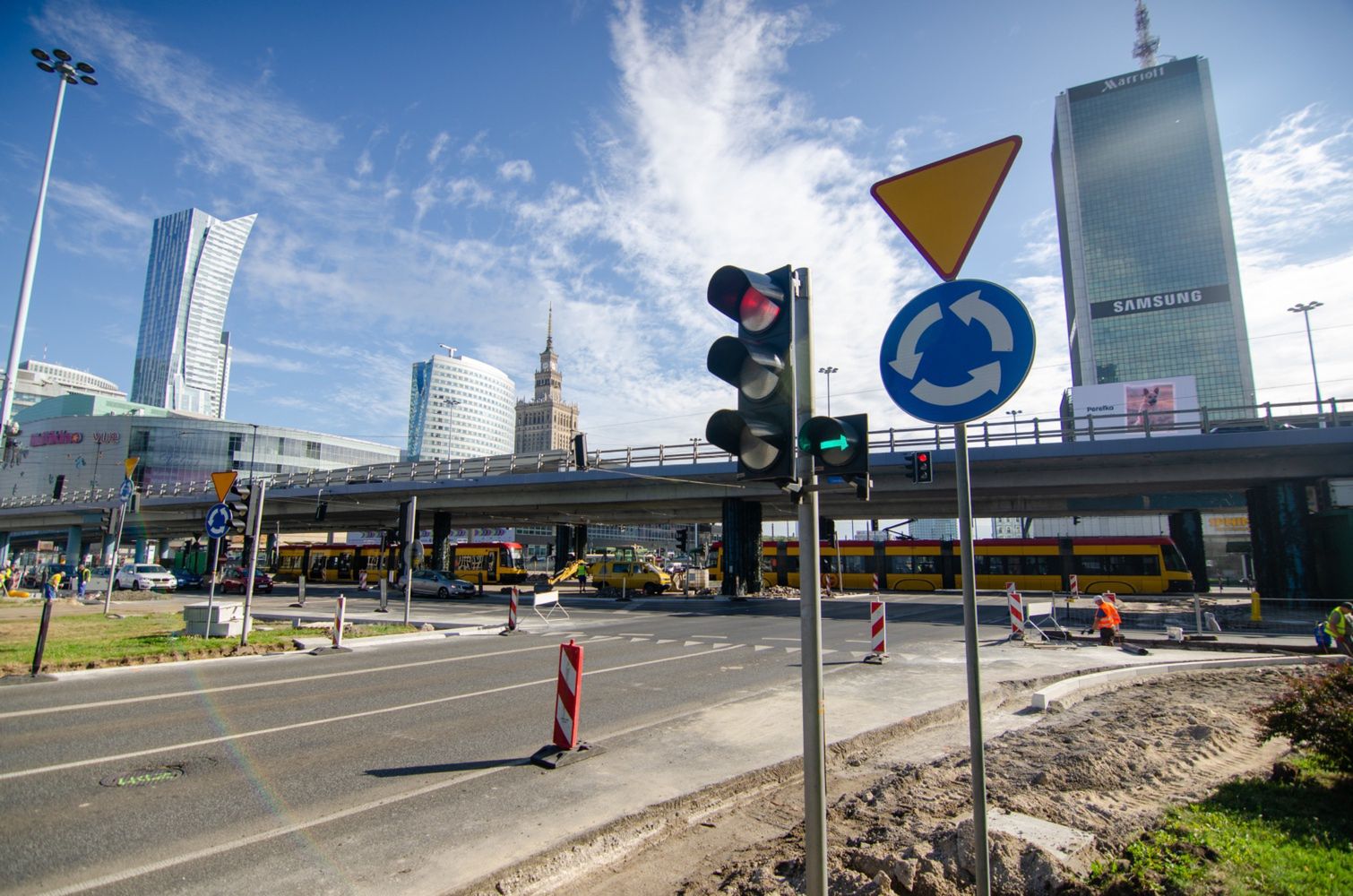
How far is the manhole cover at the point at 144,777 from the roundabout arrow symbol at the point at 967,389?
6878mm

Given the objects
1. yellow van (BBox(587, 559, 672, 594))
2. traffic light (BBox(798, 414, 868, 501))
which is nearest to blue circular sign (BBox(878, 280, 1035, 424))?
traffic light (BBox(798, 414, 868, 501))

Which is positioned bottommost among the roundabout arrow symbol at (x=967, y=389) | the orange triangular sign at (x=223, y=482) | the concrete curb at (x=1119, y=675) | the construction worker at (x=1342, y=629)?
the concrete curb at (x=1119, y=675)

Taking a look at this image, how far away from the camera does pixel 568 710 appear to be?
22.4 ft

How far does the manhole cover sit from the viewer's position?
5.71 m

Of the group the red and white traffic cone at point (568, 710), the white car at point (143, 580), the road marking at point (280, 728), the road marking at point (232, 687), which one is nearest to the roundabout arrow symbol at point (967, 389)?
Result: the red and white traffic cone at point (568, 710)

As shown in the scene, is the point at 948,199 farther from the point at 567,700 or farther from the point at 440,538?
the point at 440,538

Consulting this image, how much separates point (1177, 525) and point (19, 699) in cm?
5646

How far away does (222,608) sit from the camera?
50.3ft

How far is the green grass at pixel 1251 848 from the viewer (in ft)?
11.1

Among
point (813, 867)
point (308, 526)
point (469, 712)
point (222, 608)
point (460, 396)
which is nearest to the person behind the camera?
point (813, 867)

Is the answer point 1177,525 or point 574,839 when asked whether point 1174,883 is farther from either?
point 1177,525

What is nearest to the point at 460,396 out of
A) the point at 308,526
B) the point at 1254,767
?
the point at 308,526

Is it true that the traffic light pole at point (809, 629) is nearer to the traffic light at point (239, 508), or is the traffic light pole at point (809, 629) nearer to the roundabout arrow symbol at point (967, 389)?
the roundabout arrow symbol at point (967, 389)

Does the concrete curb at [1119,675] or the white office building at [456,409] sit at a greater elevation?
the white office building at [456,409]
